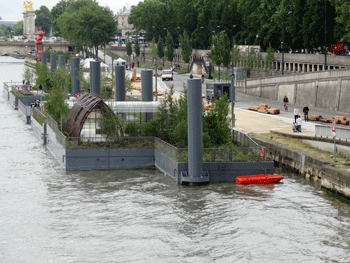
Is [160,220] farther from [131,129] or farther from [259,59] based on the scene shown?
[259,59]

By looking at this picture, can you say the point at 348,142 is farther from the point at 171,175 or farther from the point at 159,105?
the point at 159,105

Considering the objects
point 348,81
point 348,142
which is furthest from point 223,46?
point 348,142

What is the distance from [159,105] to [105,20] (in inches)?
5126

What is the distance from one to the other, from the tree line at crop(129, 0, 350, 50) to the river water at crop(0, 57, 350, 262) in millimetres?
42648

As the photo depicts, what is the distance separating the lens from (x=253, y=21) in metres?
123

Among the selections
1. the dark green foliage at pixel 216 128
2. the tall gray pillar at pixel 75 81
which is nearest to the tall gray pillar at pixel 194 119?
the dark green foliage at pixel 216 128

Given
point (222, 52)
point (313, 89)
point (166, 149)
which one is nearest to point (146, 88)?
point (166, 149)

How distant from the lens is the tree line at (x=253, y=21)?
93688 millimetres

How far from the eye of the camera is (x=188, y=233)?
3756 centimetres

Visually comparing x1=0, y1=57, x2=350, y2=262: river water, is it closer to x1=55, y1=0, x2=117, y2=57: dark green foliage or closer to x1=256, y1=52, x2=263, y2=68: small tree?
x1=256, y1=52, x2=263, y2=68: small tree

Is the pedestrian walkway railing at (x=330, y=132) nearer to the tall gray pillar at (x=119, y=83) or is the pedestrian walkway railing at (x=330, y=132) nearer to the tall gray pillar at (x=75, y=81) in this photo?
the tall gray pillar at (x=119, y=83)

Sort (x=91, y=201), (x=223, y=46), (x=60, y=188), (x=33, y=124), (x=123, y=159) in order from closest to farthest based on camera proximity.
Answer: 1. (x=91, y=201)
2. (x=60, y=188)
3. (x=123, y=159)
4. (x=33, y=124)
5. (x=223, y=46)

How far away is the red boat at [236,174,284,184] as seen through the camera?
46938mm

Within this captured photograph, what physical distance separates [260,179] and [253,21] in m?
79.4
